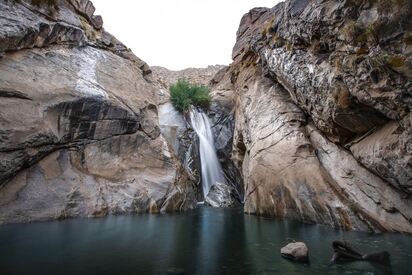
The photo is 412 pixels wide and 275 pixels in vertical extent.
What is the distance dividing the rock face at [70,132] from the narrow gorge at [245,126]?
66 millimetres

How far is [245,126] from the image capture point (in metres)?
23.0

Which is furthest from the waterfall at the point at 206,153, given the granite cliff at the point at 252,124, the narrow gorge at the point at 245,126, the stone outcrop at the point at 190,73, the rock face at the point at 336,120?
the stone outcrop at the point at 190,73

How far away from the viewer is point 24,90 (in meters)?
16.6

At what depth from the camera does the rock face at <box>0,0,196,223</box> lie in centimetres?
1555

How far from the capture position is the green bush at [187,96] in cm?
2882

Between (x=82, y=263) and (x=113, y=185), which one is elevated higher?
(x=113, y=185)

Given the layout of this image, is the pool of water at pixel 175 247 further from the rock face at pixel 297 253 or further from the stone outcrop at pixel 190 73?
the stone outcrop at pixel 190 73

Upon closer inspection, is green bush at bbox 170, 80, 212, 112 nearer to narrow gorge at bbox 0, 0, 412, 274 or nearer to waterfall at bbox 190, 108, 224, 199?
waterfall at bbox 190, 108, 224, 199

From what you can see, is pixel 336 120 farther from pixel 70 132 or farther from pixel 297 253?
pixel 70 132

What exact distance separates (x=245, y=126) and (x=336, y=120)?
29.3 feet

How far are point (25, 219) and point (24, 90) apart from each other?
21.2 feet

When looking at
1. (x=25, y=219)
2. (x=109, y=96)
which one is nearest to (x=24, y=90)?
(x=109, y=96)

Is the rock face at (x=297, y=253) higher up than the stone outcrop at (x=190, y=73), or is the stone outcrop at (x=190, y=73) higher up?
the stone outcrop at (x=190, y=73)

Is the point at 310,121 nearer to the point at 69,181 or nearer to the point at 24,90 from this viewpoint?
the point at 69,181
